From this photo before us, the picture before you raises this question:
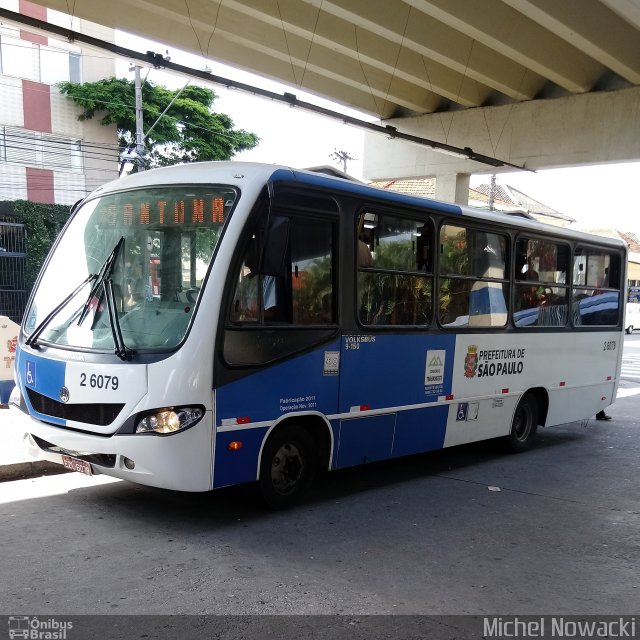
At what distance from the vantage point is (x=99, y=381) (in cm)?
516

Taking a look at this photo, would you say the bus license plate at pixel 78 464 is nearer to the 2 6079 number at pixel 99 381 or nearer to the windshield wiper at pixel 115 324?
the 2 6079 number at pixel 99 381

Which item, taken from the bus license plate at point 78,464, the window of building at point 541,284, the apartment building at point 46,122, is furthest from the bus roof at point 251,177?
the apartment building at point 46,122

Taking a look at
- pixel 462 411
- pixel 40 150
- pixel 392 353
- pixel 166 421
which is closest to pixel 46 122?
pixel 40 150

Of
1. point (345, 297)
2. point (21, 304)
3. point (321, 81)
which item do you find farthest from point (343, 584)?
point (21, 304)

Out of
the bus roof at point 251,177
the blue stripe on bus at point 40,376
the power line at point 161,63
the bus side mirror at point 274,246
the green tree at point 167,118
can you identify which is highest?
the green tree at point 167,118

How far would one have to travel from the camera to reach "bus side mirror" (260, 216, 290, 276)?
5.21 metres

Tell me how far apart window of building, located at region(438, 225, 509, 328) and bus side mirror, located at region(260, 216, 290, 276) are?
98.6 inches

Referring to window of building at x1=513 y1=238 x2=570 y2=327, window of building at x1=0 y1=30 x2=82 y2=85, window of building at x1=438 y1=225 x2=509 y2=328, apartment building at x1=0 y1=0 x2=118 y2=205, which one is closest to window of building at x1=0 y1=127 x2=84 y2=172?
apartment building at x1=0 y1=0 x2=118 y2=205

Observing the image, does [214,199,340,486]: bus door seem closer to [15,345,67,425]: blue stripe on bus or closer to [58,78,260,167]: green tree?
[15,345,67,425]: blue stripe on bus

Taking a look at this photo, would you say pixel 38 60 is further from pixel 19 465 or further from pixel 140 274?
pixel 140 274

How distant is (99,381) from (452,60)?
9.54 metres

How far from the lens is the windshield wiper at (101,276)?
5.46 meters

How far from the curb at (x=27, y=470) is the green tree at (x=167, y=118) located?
2329 cm

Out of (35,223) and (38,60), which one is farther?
(38,60)
